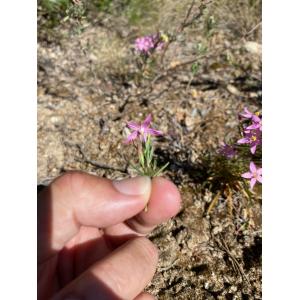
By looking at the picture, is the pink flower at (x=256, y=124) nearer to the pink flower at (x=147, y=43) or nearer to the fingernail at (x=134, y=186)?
the fingernail at (x=134, y=186)

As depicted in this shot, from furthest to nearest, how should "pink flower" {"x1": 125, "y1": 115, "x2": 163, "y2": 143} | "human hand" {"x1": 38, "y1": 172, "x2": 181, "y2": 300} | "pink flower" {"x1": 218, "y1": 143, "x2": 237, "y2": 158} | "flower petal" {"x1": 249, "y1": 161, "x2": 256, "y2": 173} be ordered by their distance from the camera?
"pink flower" {"x1": 218, "y1": 143, "x2": 237, "y2": 158}
"flower petal" {"x1": 249, "y1": 161, "x2": 256, "y2": 173}
"pink flower" {"x1": 125, "y1": 115, "x2": 163, "y2": 143}
"human hand" {"x1": 38, "y1": 172, "x2": 181, "y2": 300}

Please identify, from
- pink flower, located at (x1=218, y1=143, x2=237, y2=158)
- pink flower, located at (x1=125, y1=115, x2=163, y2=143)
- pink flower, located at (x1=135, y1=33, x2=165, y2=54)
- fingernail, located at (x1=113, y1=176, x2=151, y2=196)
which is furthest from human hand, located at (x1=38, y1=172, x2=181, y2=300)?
pink flower, located at (x1=135, y1=33, x2=165, y2=54)

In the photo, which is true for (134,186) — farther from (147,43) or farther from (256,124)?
(147,43)

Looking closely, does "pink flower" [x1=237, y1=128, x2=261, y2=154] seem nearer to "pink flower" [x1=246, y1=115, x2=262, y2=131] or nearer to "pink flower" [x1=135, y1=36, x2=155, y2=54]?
"pink flower" [x1=246, y1=115, x2=262, y2=131]

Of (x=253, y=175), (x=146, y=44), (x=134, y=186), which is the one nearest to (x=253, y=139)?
(x=253, y=175)
